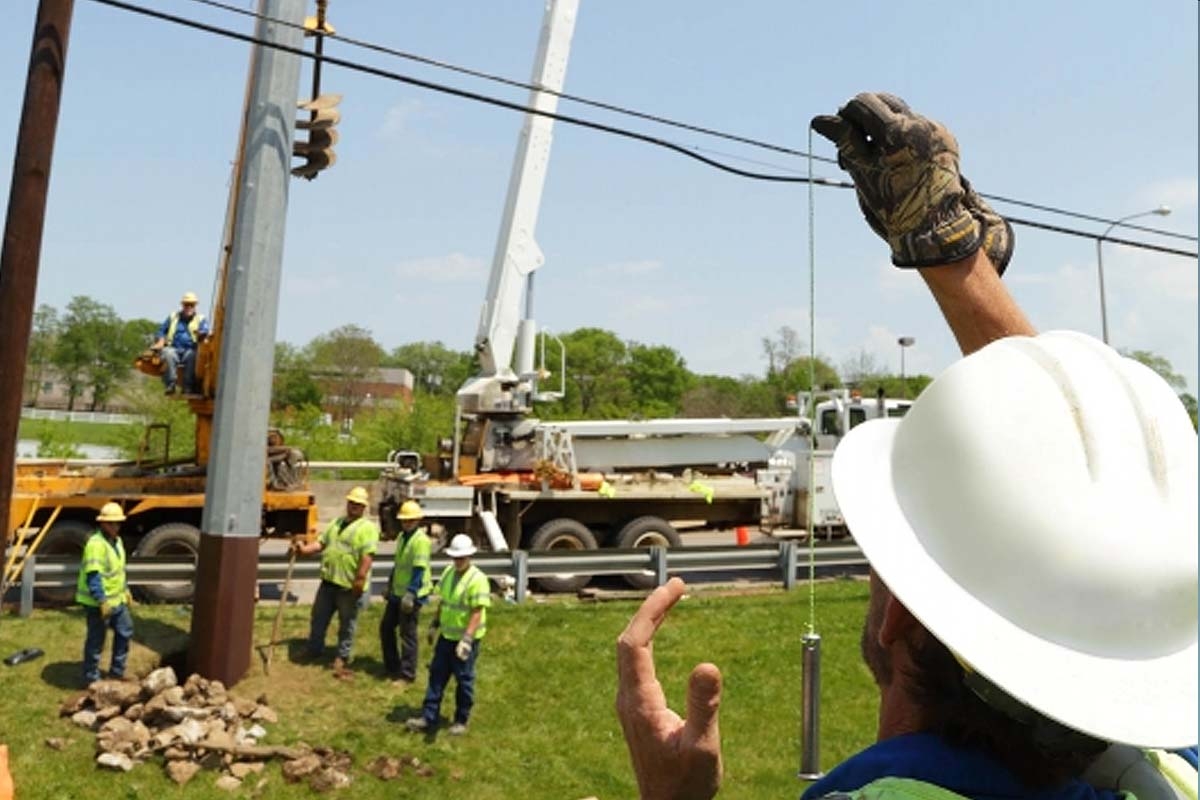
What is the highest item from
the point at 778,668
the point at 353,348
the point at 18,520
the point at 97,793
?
the point at 353,348

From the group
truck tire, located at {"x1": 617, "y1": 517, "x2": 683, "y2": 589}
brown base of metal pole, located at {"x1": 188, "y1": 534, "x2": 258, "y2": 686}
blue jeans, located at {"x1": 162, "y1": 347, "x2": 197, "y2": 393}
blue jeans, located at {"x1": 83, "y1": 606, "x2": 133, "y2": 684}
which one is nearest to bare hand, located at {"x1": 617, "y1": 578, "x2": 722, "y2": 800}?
brown base of metal pole, located at {"x1": 188, "y1": 534, "x2": 258, "y2": 686}

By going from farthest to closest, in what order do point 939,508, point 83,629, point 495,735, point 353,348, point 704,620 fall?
point 353,348 < point 704,620 < point 83,629 < point 495,735 < point 939,508

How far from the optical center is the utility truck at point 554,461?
13.9 m

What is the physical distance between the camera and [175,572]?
1054 centimetres

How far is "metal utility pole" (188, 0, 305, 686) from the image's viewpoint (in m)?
8.59

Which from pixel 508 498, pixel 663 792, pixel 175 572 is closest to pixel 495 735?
pixel 175 572

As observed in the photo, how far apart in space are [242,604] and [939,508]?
27.5ft

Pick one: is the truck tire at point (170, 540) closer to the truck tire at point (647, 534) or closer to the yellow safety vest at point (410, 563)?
the yellow safety vest at point (410, 563)

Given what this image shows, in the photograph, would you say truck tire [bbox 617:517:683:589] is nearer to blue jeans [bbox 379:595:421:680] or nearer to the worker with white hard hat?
blue jeans [bbox 379:595:421:680]

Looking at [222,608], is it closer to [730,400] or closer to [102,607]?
[102,607]

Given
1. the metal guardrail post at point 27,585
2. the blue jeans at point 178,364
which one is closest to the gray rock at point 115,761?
the metal guardrail post at point 27,585

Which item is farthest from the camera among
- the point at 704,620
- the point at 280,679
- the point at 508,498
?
the point at 508,498

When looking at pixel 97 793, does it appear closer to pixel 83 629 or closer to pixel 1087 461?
pixel 83 629

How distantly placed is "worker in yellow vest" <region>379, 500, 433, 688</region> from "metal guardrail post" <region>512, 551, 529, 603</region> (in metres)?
1.69
